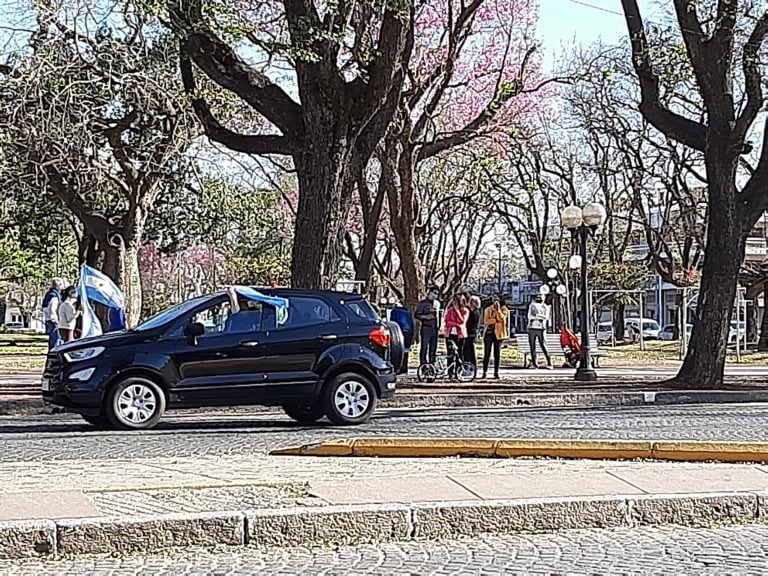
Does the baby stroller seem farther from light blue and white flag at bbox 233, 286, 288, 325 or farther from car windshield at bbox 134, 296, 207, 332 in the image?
car windshield at bbox 134, 296, 207, 332

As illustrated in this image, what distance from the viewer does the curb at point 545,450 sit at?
10758 mm

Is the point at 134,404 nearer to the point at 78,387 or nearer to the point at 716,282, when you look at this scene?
the point at 78,387

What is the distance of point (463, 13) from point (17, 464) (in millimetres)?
17903

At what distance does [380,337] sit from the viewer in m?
15.2

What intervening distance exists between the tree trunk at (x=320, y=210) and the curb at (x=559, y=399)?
2.29 meters

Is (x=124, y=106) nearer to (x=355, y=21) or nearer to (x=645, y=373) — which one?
(x=355, y=21)

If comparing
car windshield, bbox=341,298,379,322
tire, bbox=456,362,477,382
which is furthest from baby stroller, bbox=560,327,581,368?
car windshield, bbox=341,298,379,322

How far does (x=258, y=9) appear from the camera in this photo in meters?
24.3

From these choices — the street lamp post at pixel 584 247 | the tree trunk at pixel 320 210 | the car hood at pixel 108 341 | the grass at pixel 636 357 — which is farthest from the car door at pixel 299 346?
the grass at pixel 636 357

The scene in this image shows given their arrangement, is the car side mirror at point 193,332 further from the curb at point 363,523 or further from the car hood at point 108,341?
the curb at point 363,523

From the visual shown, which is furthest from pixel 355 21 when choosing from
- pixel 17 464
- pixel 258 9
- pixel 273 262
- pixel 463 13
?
pixel 273 262

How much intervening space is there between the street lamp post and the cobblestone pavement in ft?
51.1

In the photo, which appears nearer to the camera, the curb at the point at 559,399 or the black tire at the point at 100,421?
the black tire at the point at 100,421

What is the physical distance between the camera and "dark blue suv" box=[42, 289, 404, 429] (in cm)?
1422
